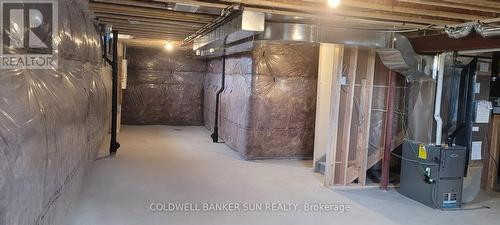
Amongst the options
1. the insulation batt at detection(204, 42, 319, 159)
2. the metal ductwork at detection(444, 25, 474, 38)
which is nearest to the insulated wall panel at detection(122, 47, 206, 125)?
the insulation batt at detection(204, 42, 319, 159)

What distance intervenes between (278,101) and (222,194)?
2.37 meters

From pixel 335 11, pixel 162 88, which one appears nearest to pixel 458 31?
pixel 335 11

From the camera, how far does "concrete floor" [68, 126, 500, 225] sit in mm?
3596

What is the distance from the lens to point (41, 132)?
1.41 meters

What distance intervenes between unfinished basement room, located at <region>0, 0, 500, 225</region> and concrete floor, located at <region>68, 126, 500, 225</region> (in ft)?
0.09

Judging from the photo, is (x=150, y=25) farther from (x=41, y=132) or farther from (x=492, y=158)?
(x=492, y=158)

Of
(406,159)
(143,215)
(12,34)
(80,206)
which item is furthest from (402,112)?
(12,34)

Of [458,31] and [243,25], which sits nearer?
[243,25]

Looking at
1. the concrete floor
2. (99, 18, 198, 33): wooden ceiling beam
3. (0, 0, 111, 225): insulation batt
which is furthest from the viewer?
(99, 18, 198, 33): wooden ceiling beam

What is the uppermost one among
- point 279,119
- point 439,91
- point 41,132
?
point 439,91

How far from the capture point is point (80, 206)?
3.69 meters

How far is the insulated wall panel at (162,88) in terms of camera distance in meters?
9.86

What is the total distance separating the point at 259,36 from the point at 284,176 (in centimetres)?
217

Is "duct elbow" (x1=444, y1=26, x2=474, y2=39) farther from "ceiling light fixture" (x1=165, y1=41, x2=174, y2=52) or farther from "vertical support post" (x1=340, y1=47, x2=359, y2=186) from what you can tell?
"ceiling light fixture" (x1=165, y1=41, x2=174, y2=52)
